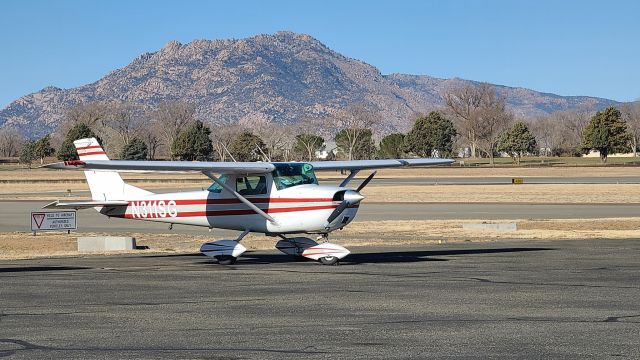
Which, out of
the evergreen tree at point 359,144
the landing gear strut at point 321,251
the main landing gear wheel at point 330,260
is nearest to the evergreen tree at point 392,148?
the evergreen tree at point 359,144

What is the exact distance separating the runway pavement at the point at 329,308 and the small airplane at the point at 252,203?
25.9 inches

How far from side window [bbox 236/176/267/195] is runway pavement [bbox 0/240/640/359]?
1710 mm

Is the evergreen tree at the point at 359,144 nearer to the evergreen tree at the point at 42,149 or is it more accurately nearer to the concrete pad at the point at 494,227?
the evergreen tree at the point at 42,149

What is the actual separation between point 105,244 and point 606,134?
373ft

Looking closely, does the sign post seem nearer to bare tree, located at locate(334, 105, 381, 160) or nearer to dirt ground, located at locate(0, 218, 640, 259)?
dirt ground, located at locate(0, 218, 640, 259)

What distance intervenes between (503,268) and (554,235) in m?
12.0

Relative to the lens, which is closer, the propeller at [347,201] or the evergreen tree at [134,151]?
the propeller at [347,201]

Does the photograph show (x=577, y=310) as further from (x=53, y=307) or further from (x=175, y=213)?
(x=175, y=213)

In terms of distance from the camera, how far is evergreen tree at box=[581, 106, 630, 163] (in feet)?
439

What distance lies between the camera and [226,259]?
23422 millimetres

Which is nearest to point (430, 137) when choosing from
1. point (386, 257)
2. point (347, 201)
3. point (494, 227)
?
point (494, 227)

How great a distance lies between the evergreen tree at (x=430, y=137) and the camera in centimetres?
14712

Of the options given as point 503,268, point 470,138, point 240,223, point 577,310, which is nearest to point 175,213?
point 240,223

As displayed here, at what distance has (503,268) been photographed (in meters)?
21.2
